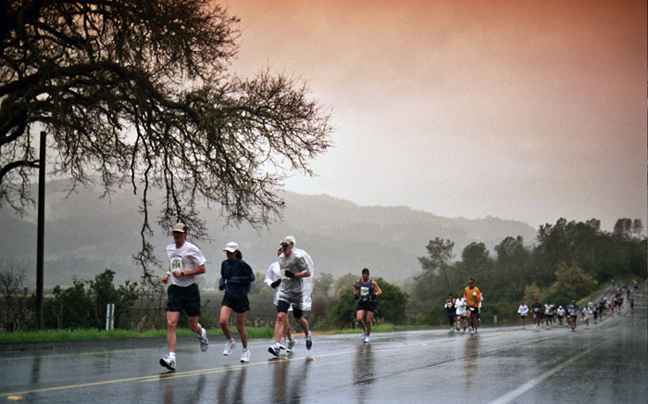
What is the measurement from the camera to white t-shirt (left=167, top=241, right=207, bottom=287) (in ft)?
36.2

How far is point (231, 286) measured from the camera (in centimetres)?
1266

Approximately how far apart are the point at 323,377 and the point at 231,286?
3.10 m

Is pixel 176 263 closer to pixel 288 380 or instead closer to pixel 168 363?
pixel 168 363

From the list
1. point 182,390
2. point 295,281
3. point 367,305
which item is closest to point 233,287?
point 295,281

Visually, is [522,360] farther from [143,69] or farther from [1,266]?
[1,266]

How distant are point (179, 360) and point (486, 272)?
185 meters

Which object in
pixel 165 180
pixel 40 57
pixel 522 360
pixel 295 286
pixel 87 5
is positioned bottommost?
pixel 522 360

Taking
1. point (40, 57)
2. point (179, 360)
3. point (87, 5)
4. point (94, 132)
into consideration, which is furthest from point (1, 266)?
point (179, 360)

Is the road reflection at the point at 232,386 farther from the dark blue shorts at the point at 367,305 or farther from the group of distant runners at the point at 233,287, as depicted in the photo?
the dark blue shorts at the point at 367,305

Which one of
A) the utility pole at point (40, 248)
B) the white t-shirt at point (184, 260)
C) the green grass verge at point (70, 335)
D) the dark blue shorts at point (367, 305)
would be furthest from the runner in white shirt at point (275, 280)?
the utility pole at point (40, 248)

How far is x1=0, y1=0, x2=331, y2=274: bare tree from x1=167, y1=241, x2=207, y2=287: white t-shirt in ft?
29.3

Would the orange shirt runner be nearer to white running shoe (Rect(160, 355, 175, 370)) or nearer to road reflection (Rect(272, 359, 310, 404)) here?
road reflection (Rect(272, 359, 310, 404))

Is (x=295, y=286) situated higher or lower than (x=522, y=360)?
higher

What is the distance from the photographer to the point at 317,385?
9.27m
